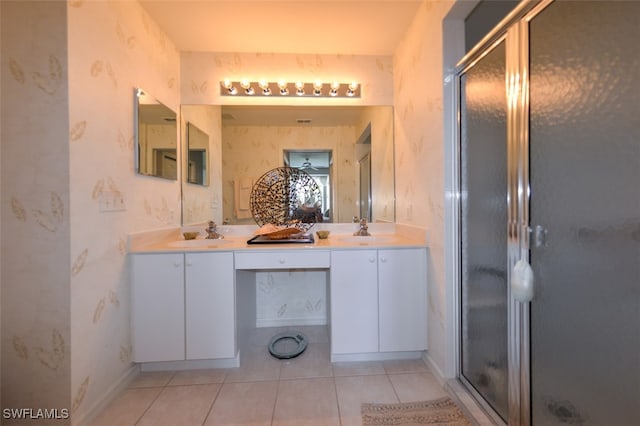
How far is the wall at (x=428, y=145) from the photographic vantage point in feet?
5.02

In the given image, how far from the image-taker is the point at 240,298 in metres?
1.81

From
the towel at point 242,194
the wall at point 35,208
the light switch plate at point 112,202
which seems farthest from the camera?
the towel at point 242,194

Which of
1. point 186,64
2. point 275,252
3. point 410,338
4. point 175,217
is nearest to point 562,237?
point 410,338

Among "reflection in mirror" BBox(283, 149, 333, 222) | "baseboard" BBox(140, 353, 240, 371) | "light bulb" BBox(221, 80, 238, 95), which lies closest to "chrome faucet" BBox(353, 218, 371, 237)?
"reflection in mirror" BBox(283, 149, 333, 222)

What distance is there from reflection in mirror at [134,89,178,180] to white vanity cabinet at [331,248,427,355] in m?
1.39

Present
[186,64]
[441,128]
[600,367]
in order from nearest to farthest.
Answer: [600,367] → [441,128] → [186,64]

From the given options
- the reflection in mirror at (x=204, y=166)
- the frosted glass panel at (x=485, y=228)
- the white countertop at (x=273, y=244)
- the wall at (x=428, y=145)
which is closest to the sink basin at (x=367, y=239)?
the white countertop at (x=273, y=244)

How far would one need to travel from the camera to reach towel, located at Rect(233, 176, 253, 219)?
2279mm

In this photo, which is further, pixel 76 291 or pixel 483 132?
pixel 483 132

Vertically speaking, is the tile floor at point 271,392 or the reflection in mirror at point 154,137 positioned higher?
the reflection in mirror at point 154,137

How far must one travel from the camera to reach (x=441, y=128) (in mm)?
1512

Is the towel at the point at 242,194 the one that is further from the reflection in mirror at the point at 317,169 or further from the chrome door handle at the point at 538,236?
the chrome door handle at the point at 538,236

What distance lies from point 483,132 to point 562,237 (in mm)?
628

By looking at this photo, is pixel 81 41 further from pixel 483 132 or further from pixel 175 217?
pixel 483 132
